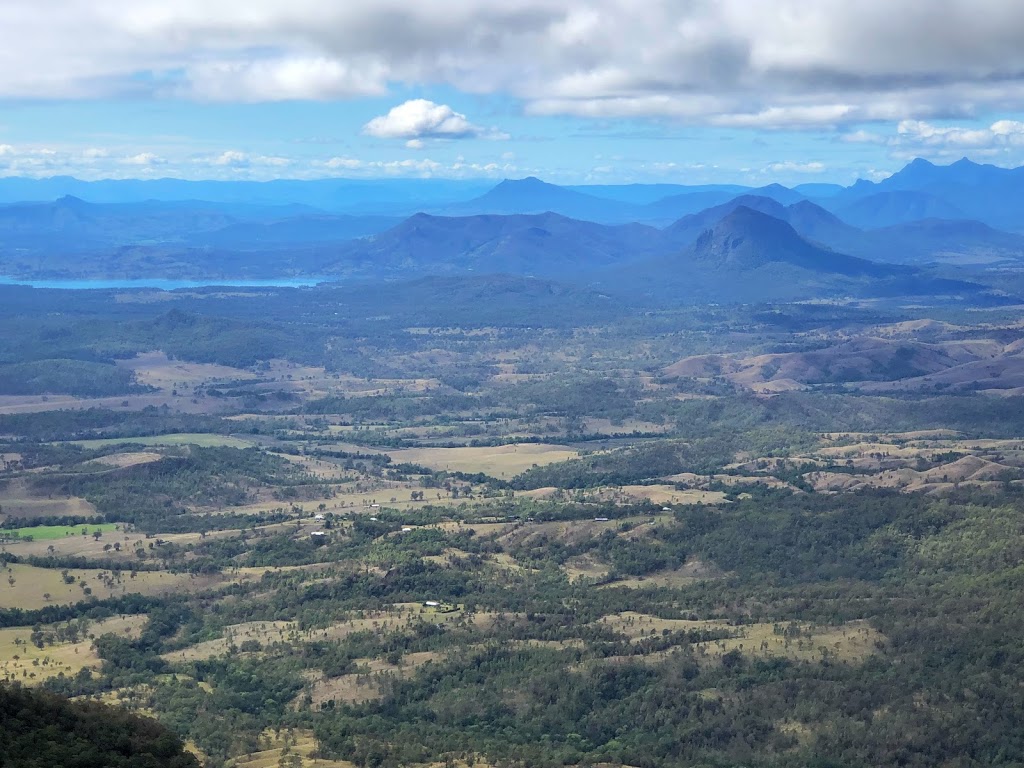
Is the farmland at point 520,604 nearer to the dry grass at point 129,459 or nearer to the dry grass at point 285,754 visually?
the dry grass at point 285,754

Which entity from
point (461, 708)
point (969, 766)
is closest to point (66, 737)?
point (461, 708)

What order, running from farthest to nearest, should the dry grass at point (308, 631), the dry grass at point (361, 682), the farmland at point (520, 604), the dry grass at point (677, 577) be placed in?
the dry grass at point (677, 577)
the dry grass at point (308, 631)
the dry grass at point (361, 682)
the farmland at point (520, 604)

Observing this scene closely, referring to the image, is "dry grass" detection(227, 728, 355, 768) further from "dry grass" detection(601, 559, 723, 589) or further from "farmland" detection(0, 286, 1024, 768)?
"dry grass" detection(601, 559, 723, 589)

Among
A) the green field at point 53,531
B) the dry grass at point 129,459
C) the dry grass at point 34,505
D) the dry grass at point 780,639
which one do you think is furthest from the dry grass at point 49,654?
the dry grass at point 129,459

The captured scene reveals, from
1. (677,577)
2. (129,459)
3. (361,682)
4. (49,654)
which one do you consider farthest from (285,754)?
(129,459)

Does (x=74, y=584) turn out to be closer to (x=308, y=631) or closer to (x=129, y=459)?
(x=308, y=631)

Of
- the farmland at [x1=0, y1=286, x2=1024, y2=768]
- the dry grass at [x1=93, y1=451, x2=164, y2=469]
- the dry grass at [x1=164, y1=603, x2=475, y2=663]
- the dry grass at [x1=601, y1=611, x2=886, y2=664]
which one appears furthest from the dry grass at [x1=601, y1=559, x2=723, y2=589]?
the dry grass at [x1=93, y1=451, x2=164, y2=469]

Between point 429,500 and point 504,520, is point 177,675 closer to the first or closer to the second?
point 504,520
